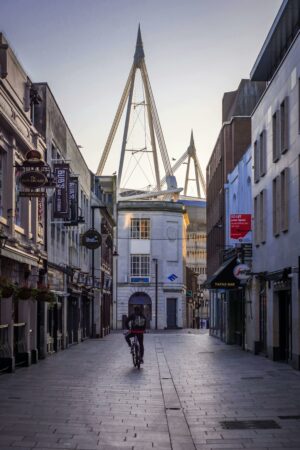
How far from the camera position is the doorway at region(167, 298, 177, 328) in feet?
259

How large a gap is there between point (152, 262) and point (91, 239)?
4023 centimetres

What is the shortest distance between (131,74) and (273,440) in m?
82.8

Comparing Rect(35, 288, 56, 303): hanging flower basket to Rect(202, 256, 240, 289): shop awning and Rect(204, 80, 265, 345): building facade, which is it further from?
Rect(204, 80, 265, 345): building facade

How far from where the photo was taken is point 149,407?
1374cm

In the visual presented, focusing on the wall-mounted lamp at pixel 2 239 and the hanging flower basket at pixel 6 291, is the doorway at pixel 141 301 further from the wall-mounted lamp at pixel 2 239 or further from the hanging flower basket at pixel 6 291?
the hanging flower basket at pixel 6 291

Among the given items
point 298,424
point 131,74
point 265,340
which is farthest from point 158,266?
point 298,424

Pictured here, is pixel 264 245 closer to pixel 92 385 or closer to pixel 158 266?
pixel 92 385

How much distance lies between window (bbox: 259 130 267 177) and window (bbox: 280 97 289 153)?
3.28 meters

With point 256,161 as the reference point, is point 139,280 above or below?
below

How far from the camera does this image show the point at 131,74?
3578 inches

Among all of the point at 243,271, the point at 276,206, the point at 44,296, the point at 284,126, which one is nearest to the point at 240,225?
the point at 243,271

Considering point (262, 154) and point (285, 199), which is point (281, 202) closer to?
point (285, 199)

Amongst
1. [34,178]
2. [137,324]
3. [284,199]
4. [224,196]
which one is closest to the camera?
[34,178]

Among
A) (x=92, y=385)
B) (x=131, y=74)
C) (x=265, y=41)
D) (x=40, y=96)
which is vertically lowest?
(x=92, y=385)
